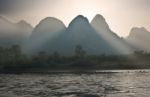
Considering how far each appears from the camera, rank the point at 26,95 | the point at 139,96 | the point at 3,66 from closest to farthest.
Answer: the point at 139,96 → the point at 26,95 → the point at 3,66

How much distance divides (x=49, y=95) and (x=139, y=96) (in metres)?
13.1

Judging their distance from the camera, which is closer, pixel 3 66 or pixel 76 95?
pixel 76 95

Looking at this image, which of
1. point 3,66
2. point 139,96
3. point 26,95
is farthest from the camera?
point 3,66

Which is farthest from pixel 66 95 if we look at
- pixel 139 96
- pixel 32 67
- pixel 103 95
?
pixel 32 67

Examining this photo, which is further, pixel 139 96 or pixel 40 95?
pixel 40 95

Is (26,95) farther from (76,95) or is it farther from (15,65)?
(15,65)

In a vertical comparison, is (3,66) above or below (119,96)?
above

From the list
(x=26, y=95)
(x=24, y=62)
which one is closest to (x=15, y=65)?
(x=24, y=62)

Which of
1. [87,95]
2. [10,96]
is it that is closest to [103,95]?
[87,95]

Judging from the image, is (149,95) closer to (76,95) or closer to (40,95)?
(76,95)

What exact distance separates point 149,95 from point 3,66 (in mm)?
154100

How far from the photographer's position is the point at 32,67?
197 meters

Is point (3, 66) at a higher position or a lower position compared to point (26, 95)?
higher

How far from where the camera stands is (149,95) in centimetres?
4841
